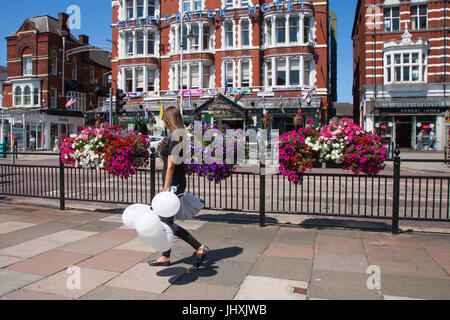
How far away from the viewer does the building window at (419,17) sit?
99.0 ft

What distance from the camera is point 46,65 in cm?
4191

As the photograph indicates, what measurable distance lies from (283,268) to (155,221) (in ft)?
5.78

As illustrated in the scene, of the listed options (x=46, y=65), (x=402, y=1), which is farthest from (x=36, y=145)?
(x=402, y=1)

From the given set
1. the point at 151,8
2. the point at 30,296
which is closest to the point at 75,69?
the point at 151,8

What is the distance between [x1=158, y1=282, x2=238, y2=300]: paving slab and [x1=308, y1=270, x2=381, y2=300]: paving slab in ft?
2.79

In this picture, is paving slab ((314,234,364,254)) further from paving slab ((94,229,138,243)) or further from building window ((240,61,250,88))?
building window ((240,61,250,88))

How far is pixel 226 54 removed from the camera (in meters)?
33.6

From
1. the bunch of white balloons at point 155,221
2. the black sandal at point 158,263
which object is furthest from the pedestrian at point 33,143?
the bunch of white balloons at point 155,221

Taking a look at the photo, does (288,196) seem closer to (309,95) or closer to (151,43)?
(309,95)

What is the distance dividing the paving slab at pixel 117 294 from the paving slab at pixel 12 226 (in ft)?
11.0

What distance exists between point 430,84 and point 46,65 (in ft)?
130

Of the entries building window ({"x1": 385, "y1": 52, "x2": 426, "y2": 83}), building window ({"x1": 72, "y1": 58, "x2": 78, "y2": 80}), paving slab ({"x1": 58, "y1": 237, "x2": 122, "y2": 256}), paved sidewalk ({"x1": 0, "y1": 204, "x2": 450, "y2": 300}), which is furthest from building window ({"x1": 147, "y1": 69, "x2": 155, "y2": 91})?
paving slab ({"x1": 58, "y1": 237, "x2": 122, "y2": 256})
